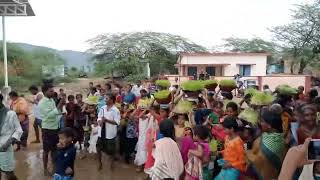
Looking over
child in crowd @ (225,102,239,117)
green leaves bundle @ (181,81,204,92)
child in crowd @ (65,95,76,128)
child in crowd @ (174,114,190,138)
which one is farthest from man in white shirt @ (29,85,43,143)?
child in crowd @ (225,102,239,117)

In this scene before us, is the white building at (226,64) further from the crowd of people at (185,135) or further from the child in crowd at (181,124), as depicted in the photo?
the child in crowd at (181,124)

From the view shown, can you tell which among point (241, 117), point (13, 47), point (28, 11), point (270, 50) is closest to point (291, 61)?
point (270, 50)

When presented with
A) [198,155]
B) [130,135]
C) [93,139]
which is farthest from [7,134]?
[93,139]

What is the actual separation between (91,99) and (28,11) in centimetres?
1118

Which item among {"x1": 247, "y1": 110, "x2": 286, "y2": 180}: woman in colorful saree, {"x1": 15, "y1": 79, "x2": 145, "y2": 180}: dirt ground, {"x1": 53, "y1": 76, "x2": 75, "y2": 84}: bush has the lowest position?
{"x1": 15, "y1": 79, "x2": 145, "y2": 180}: dirt ground

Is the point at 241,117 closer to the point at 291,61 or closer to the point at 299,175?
the point at 299,175

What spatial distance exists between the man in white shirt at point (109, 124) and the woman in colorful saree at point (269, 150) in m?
3.76

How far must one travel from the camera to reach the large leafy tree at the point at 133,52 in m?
33.5

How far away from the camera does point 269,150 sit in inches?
183

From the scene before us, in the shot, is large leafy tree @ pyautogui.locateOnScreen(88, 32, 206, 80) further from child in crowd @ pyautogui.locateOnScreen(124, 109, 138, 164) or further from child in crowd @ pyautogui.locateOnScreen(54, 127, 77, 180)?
child in crowd @ pyautogui.locateOnScreen(54, 127, 77, 180)

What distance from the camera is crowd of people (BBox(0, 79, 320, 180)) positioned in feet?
15.1

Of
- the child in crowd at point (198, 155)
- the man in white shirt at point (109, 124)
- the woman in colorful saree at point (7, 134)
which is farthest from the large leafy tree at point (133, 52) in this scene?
the child in crowd at point (198, 155)

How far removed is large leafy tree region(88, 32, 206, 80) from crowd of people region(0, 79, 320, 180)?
77.1 feet

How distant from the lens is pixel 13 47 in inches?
1341
